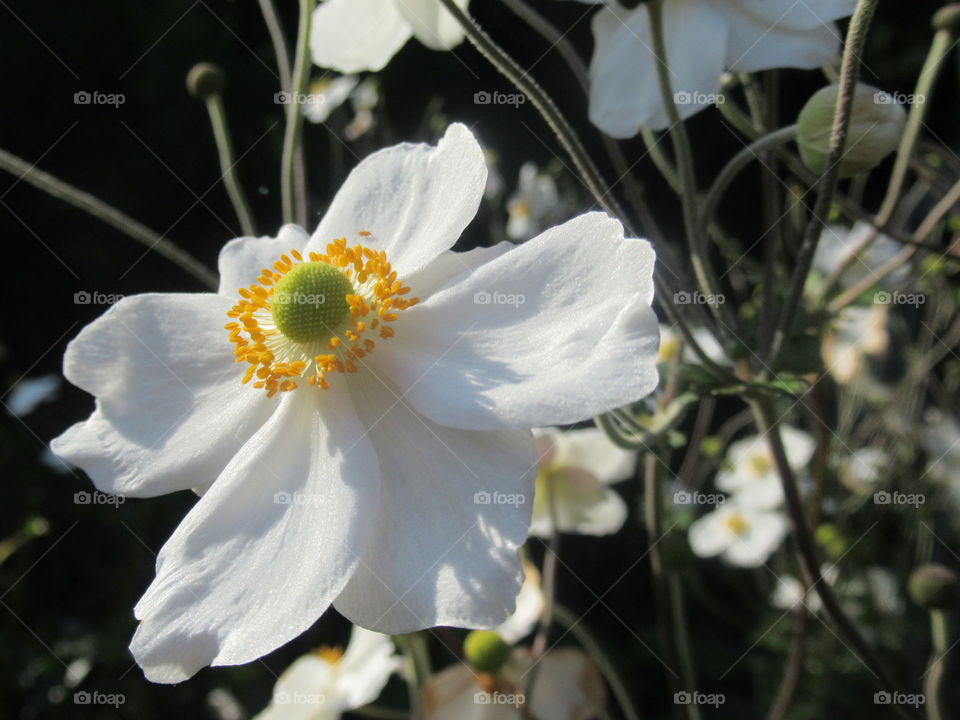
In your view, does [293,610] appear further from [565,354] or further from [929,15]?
[929,15]

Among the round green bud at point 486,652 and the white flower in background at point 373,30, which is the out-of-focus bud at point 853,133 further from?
the round green bud at point 486,652

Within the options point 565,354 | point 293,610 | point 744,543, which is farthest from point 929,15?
point 293,610

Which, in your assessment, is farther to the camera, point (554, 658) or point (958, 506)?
point (958, 506)

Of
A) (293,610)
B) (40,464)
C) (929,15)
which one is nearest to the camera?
(293,610)

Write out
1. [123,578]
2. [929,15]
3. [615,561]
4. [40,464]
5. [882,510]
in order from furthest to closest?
1. [615,561]
2. [929,15]
3. [40,464]
4. [123,578]
5. [882,510]
